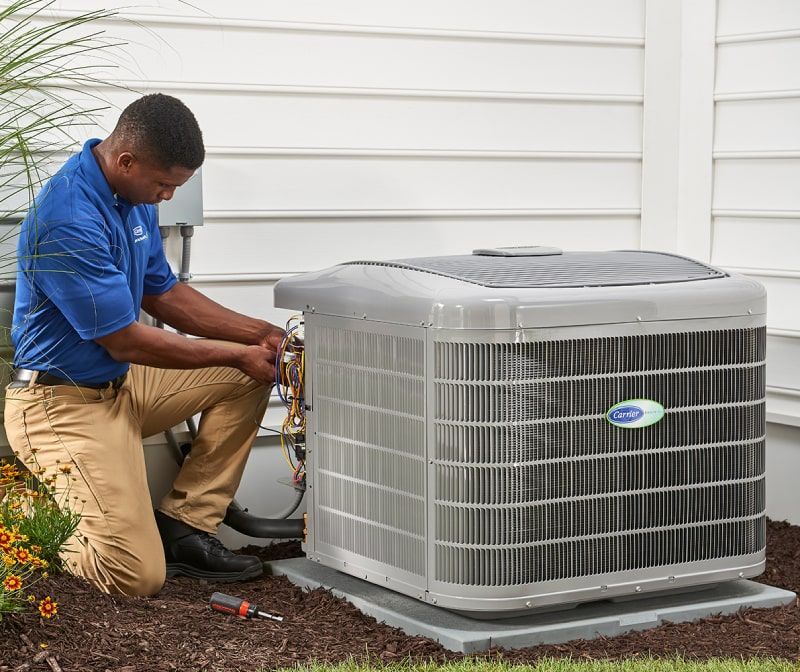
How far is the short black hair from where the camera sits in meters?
3.68

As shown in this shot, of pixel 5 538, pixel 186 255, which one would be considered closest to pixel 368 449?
pixel 5 538

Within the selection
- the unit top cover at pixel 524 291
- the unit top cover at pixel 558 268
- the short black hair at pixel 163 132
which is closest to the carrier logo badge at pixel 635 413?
the unit top cover at pixel 524 291

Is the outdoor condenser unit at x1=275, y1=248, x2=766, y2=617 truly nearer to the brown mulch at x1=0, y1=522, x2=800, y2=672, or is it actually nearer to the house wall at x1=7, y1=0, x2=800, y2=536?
the brown mulch at x1=0, y1=522, x2=800, y2=672

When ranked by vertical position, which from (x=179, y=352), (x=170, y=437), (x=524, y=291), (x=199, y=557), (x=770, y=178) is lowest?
(x=199, y=557)

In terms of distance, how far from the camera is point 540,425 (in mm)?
3316

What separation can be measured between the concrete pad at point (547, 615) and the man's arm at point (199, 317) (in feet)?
2.84

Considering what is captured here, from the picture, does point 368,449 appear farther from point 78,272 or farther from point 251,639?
point 78,272

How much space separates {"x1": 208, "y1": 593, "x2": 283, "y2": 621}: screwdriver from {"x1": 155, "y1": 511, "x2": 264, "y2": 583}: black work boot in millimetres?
456

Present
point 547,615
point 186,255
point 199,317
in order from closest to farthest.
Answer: point 547,615 < point 199,317 < point 186,255

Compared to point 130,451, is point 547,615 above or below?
below

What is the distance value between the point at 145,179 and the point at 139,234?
278 millimetres

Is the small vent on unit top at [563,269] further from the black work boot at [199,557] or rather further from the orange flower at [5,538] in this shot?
the orange flower at [5,538]

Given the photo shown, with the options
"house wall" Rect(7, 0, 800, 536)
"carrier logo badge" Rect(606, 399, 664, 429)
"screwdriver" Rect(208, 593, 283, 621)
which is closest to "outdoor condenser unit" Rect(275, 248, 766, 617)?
"carrier logo badge" Rect(606, 399, 664, 429)

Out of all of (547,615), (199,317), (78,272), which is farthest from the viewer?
(199,317)
